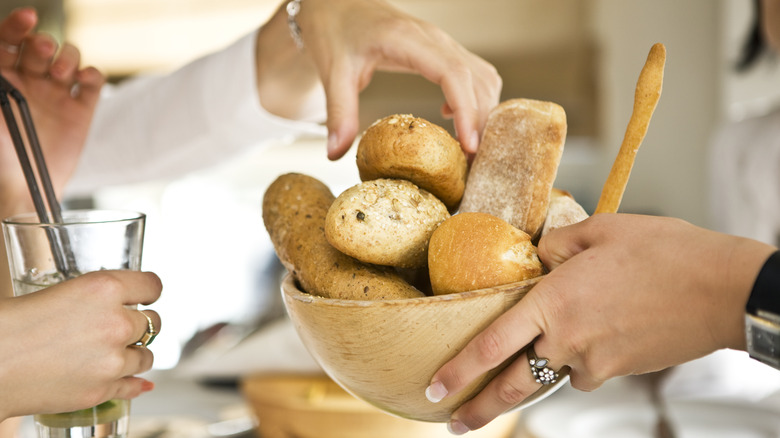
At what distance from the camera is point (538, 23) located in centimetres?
256

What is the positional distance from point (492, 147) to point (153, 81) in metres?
0.81

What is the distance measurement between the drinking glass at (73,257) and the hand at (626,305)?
0.88ft

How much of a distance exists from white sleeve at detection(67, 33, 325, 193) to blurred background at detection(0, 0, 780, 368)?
1.33 metres

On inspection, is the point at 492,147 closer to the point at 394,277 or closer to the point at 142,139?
the point at 394,277

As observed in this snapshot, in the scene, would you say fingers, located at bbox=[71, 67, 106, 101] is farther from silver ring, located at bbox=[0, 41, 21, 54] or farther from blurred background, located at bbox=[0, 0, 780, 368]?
blurred background, located at bbox=[0, 0, 780, 368]

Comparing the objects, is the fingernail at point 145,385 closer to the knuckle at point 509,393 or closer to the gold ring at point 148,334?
the gold ring at point 148,334

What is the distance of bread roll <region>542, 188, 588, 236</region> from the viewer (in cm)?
46

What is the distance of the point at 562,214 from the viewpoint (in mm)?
468

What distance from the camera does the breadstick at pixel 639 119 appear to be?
43 cm

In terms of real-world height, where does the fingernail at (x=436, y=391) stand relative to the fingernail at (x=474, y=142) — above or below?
below

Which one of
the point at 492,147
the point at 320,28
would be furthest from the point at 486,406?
the point at 320,28

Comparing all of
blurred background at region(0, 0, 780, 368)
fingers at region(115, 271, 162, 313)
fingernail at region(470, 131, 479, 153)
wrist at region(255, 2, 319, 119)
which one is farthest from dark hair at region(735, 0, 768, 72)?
fingers at region(115, 271, 162, 313)

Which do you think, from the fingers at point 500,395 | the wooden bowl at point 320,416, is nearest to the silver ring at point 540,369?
the fingers at point 500,395

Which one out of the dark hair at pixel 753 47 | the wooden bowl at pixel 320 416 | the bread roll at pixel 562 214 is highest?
the dark hair at pixel 753 47
